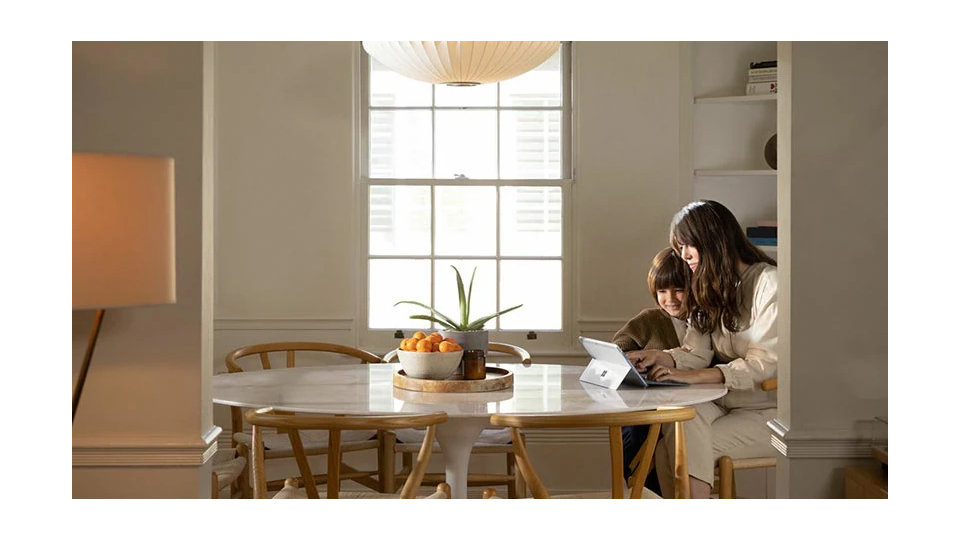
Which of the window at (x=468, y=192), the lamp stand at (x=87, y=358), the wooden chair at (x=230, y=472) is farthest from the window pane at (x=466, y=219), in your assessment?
the lamp stand at (x=87, y=358)

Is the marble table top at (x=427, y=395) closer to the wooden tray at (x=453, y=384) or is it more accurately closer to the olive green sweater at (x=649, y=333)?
the wooden tray at (x=453, y=384)

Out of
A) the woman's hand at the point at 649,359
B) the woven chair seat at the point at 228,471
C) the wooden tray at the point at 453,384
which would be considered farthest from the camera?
the woman's hand at the point at 649,359

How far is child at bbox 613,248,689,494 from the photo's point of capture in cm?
411

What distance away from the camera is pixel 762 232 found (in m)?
5.09

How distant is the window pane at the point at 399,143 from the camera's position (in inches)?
211

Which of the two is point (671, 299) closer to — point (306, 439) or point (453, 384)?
point (453, 384)

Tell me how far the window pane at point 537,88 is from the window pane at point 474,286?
864 millimetres

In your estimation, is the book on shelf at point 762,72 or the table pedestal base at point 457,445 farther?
the book on shelf at point 762,72

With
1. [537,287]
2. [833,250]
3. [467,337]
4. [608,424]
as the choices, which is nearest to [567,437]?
[537,287]

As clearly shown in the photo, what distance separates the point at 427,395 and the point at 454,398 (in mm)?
120

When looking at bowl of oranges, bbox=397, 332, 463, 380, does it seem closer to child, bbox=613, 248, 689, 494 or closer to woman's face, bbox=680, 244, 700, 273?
child, bbox=613, 248, 689, 494
